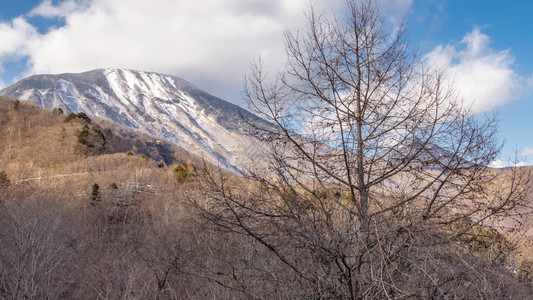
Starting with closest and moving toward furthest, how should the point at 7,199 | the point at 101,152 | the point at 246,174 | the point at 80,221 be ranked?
the point at 246,174 < the point at 7,199 < the point at 80,221 < the point at 101,152

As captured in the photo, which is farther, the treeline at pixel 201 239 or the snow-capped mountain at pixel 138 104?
the snow-capped mountain at pixel 138 104

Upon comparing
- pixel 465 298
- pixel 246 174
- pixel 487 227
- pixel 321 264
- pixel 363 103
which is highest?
pixel 363 103

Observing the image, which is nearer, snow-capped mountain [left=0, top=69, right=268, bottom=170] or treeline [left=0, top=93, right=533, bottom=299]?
treeline [left=0, top=93, right=533, bottom=299]

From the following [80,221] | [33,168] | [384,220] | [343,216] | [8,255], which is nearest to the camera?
[384,220]

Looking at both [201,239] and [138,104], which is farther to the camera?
[138,104]

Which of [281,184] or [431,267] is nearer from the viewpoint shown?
[431,267]

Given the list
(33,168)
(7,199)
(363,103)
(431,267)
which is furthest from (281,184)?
(33,168)

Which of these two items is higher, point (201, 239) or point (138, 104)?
point (138, 104)

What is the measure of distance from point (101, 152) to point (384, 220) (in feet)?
145

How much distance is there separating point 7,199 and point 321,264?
20686mm

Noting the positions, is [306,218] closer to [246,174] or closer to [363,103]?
[246,174]

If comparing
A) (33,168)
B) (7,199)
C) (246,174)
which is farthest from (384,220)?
(33,168)

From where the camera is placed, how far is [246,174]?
13.6 feet

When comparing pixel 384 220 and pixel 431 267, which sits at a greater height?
pixel 384 220
